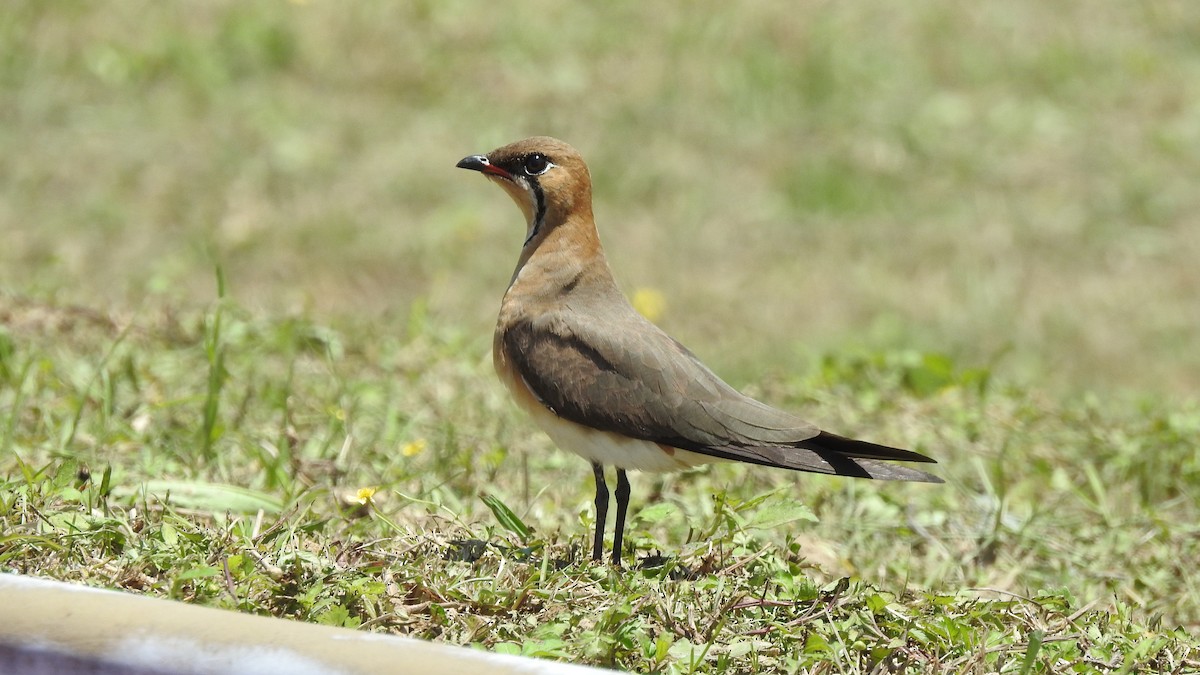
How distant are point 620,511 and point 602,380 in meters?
0.36

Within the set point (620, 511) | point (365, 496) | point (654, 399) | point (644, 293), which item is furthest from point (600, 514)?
point (644, 293)

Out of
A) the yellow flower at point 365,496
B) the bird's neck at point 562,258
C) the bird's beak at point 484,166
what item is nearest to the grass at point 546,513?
the yellow flower at point 365,496

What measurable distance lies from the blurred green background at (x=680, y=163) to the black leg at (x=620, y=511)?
9.05 ft

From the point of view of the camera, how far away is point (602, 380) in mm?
4035

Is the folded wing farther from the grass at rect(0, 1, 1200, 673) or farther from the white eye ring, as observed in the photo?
the white eye ring

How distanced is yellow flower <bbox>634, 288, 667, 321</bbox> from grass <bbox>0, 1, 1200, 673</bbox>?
0.82 feet

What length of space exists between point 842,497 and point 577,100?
5535mm

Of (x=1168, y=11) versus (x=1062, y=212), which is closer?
(x=1062, y=212)

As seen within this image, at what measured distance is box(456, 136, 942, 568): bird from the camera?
3.92 metres

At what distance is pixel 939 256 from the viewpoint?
355 inches

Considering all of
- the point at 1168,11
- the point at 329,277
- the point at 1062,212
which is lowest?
the point at 329,277

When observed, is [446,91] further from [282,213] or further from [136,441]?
[136,441]

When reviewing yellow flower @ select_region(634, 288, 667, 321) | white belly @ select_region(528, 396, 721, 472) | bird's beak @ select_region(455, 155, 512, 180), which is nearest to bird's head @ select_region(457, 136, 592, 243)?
bird's beak @ select_region(455, 155, 512, 180)

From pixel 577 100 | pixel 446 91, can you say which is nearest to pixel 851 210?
pixel 577 100
